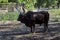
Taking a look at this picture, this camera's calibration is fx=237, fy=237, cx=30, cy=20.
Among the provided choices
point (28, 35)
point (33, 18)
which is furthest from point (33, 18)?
point (28, 35)

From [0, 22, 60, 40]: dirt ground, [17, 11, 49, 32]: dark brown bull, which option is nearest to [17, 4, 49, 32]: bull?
[17, 11, 49, 32]: dark brown bull

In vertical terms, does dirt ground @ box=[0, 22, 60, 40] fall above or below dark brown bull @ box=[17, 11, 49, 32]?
below

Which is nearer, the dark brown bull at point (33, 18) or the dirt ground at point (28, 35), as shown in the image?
the dirt ground at point (28, 35)

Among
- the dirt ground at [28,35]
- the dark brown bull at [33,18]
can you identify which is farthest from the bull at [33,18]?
the dirt ground at [28,35]

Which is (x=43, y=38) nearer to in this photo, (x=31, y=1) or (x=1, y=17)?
(x=1, y=17)

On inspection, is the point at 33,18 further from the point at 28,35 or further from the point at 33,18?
the point at 28,35

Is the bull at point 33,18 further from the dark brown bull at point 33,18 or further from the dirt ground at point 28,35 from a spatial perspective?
the dirt ground at point 28,35

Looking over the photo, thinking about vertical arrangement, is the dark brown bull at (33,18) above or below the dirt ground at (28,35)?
above

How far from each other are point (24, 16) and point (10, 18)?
13.4 metres

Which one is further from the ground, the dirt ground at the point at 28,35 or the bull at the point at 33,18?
the bull at the point at 33,18

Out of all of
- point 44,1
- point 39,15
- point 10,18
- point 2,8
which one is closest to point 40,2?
point 44,1

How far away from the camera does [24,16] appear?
13.3 meters

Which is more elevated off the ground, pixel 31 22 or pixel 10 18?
pixel 31 22

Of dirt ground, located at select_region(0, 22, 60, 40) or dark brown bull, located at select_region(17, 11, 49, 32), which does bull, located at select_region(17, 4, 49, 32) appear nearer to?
dark brown bull, located at select_region(17, 11, 49, 32)
